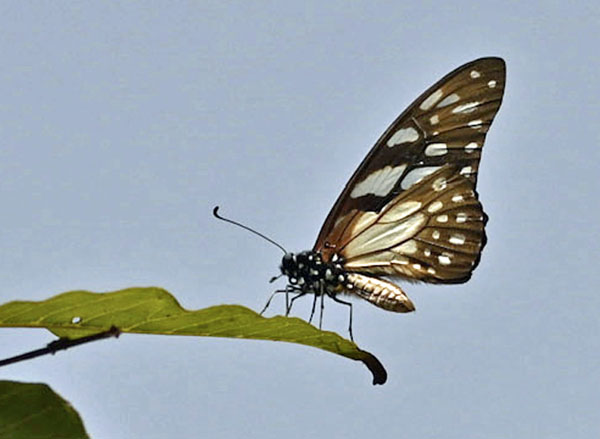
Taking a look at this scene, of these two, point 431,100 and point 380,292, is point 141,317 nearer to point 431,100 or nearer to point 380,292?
point 380,292

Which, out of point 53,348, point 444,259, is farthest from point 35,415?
point 444,259

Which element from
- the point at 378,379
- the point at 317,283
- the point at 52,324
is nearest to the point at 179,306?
the point at 52,324

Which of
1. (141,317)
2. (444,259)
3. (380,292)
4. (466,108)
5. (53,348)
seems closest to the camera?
(53,348)

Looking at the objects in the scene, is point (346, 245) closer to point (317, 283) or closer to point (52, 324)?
point (317, 283)

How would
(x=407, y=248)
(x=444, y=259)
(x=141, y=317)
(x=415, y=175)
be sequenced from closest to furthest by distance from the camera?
(x=141, y=317) → (x=444, y=259) → (x=407, y=248) → (x=415, y=175)

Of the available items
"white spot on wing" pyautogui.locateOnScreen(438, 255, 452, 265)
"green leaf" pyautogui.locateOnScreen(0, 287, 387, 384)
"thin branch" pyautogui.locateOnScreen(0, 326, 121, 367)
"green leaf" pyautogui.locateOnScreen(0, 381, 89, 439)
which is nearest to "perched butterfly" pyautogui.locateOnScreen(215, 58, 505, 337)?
"white spot on wing" pyautogui.locateOnScreen(438, 255, 452, 265)

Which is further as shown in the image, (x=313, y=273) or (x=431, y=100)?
(x=431, y=100)

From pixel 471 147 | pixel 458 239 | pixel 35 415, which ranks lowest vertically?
pixel 35 415
